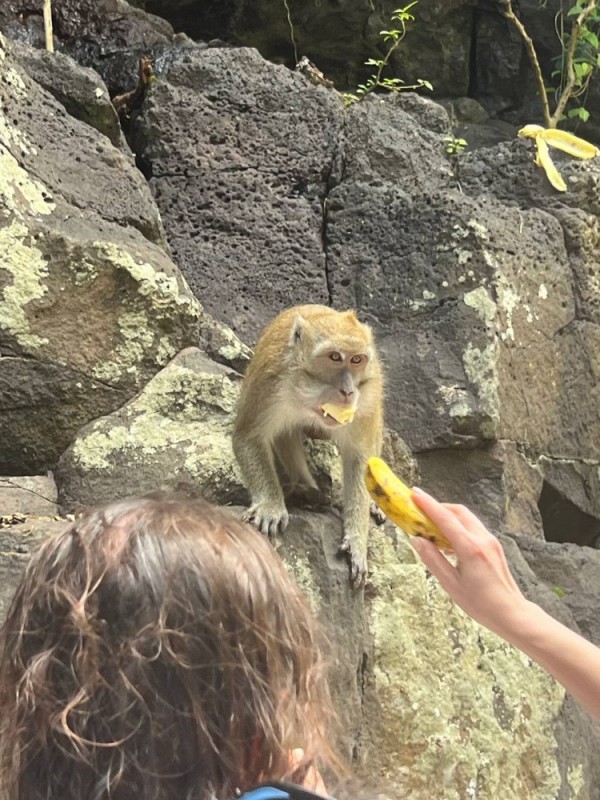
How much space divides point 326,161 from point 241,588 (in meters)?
5.66

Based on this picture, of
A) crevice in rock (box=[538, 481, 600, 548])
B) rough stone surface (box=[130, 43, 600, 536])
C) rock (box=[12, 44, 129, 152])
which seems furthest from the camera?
crevice in rock (box=[538, 481, 600, 548])

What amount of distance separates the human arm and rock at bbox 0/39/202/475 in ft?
9.88

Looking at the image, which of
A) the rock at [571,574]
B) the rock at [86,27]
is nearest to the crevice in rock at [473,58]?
the rock at [86,27]

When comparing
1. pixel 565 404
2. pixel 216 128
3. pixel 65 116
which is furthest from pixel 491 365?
pixel 65 116

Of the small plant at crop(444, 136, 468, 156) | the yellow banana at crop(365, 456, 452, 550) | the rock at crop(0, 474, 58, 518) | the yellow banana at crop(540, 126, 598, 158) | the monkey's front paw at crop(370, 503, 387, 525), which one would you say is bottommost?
the rock at crop(0, 474, 58, 518)

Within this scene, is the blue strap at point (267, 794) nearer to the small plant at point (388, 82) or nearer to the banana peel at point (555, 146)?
the banana peel at point (555, 146)

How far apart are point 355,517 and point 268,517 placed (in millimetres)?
405

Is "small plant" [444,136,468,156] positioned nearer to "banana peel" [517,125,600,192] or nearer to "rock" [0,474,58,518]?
"banana peel" [517,125,600,192]

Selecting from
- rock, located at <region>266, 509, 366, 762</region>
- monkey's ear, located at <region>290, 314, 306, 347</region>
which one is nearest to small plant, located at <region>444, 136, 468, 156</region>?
monkey's ear, located at <region>290, 314, 306, 347</region>

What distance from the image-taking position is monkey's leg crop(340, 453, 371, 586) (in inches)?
160

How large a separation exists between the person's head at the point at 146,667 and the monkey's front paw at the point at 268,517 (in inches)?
101

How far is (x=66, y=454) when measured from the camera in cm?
448

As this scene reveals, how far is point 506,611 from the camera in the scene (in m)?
1.88

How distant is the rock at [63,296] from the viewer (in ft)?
14.8
